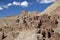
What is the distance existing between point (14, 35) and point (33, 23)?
3310mm

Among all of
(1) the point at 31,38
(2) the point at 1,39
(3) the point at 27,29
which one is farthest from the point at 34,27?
(2) the point at 1,39

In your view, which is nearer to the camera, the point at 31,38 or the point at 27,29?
the point at 31,38

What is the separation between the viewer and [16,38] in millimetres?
32375

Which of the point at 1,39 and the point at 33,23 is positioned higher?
the point at 33,23

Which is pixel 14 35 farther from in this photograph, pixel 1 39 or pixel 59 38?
pixel 59 38

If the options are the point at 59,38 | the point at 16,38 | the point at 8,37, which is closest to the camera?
the point at 59,38

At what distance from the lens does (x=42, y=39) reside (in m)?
29.7

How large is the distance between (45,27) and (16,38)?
4009mm

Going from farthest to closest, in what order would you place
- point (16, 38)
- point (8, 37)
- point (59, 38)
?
1. point (8, 37)
2. point (16, 38)
3. point (59, 38)

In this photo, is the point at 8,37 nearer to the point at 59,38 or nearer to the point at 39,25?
the point at 39,25

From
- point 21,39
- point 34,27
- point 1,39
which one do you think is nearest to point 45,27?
point 34,27

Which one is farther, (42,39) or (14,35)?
(14,35)

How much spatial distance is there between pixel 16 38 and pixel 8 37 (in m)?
2.65

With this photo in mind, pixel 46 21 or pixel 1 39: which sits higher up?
pixel 46 21
